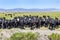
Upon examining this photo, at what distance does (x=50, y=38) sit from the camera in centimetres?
2036

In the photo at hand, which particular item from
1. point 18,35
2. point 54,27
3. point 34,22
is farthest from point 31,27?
point 18,35

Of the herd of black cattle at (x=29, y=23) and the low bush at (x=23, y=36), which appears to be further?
the herd of black cattle at (x=29, y=23)

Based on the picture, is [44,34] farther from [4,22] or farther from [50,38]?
[4,22]

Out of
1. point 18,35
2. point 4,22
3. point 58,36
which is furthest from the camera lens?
point 4,22

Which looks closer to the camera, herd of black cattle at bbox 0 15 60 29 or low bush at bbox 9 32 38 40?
low bush at bbox 9 32 38 40

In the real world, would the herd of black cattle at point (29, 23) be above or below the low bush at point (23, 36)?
below

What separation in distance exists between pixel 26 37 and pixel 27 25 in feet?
35.7

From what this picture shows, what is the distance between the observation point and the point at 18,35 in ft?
62.3

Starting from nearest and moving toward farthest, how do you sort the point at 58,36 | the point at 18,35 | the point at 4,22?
the point at 18,35
the point at 58,36
the point at 4,22

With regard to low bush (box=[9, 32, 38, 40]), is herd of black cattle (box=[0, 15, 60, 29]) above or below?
below

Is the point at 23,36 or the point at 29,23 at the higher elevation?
the point at 23,36

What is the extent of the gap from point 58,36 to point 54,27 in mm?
9634

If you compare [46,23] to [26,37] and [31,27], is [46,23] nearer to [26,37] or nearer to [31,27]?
[31,27]

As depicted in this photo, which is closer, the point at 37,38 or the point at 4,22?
the point at 37,38
